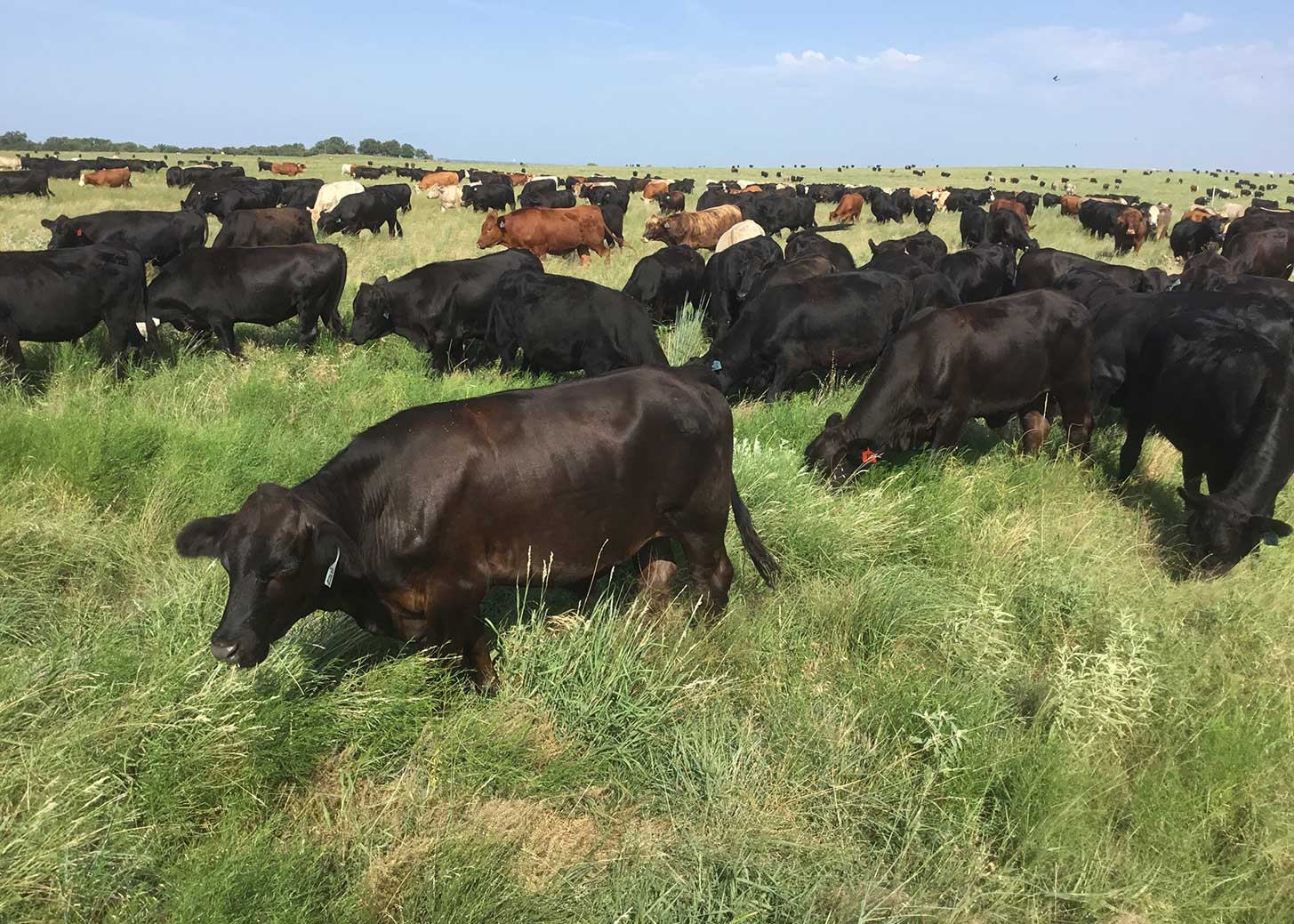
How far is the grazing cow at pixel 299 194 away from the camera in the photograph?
29.0m

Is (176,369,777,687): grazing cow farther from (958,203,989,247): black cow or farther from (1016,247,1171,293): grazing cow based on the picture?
(958,203,989,247): black cow

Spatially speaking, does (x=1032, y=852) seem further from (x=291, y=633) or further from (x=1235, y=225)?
(x=1235, y=225)

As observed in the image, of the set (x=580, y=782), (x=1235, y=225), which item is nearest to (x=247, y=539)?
(x=580, y=782)

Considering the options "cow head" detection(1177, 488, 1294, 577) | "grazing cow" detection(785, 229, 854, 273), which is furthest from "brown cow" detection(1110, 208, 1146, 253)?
"cow head" detection(1177, 488, 1294, 577)

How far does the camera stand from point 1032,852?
314 cm

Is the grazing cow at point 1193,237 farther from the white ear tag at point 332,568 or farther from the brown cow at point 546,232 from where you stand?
the white ear tag at point 332,568

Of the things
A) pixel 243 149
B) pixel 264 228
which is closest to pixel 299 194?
pixel 264 228

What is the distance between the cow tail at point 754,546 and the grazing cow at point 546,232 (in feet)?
48.5

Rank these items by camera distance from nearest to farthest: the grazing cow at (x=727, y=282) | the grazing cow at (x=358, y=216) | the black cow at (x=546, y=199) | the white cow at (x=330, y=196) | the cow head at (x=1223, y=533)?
the cow head at (x=1223, y=533) < the grazing cow at (x=727, y=282) < the grazing cow at (x=358, y=216) < the white cow at (x=330, y=196) < the black cow at (x=546, y=199)

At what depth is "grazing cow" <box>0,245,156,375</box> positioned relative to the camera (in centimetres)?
768

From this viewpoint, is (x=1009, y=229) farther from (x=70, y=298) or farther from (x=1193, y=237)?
(x=70, y=298)

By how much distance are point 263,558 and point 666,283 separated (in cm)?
1066

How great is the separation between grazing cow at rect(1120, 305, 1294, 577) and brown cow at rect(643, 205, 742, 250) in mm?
17206

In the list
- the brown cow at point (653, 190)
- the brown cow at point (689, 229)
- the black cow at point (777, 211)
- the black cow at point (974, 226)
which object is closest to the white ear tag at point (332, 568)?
the brown cow at point (689, 229)
